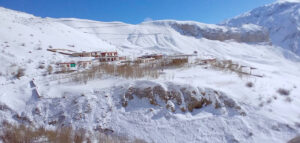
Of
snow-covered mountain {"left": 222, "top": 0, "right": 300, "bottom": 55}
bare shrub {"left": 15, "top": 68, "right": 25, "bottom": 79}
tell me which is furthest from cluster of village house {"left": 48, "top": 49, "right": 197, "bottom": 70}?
snow-covered mountain {"left": 222, "top": 0, "right": 300, "bottom": 55}

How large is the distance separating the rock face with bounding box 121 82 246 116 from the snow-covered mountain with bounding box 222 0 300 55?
1473 inches

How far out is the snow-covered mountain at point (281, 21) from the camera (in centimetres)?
3431

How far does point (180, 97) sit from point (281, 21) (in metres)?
51.1

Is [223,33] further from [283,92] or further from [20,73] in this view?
[20,73]

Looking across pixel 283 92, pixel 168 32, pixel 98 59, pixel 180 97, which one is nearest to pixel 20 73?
pixel 98 59

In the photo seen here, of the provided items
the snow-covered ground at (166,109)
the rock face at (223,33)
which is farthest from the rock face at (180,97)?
the rock face at (223,33)

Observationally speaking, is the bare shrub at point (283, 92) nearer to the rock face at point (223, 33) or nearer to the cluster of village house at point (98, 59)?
the cluster of village house at point (98, 59)

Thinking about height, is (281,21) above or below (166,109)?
above

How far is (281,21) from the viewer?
40625mm

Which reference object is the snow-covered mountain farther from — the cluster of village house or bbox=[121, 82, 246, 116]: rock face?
bbox=[121, 82, 246, 116]: rock face

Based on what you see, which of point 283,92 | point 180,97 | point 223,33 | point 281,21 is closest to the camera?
point 180,97

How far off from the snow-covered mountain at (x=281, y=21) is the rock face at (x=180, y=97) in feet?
123

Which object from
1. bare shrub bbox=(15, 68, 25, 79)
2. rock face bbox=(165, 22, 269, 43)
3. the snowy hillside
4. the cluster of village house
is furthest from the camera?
rock face bbox=(165, 22, 269, 43)

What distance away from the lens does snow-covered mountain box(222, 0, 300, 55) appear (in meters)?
34.3
